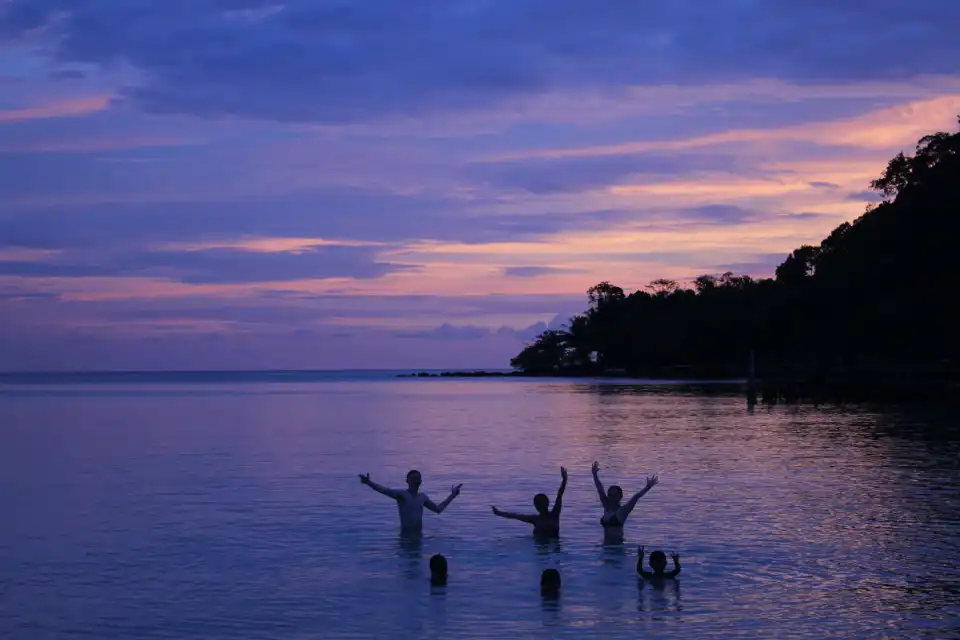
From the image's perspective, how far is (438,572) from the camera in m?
19.0

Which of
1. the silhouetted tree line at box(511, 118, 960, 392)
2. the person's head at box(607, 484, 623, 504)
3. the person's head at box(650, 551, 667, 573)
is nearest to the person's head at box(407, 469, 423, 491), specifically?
the person's head at box(607, 484, 623, 504)

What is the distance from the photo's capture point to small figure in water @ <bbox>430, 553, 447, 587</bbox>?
747 inches

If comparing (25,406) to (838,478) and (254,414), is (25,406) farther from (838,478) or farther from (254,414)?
(838,478)

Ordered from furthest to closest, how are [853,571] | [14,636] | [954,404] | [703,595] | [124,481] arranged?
[954,404] < [124,481] < [853,571] < [703,595] < [14,636]

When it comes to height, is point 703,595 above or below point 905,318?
below

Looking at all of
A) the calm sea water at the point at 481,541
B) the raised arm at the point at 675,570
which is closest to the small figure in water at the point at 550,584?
the calm sea water at the point at 481,541

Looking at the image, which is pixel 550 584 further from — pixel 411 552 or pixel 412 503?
pixel 412 503

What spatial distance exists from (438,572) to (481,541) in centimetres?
467

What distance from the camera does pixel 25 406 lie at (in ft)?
339

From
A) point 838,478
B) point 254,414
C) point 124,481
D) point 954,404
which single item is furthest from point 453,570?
point 254,414

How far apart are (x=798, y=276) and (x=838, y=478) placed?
435 ft

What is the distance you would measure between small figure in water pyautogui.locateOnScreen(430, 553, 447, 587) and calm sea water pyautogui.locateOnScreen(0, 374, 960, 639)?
0.31 m

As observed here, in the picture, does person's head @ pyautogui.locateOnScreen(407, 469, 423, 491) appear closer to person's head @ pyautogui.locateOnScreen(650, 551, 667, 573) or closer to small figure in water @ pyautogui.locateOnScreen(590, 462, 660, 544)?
small figure in water @ pyautogui.locateOnScreen(590, 462, 660, 544)

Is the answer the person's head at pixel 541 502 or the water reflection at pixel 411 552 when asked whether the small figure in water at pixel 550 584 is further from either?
the person's head at pixel 541 502
